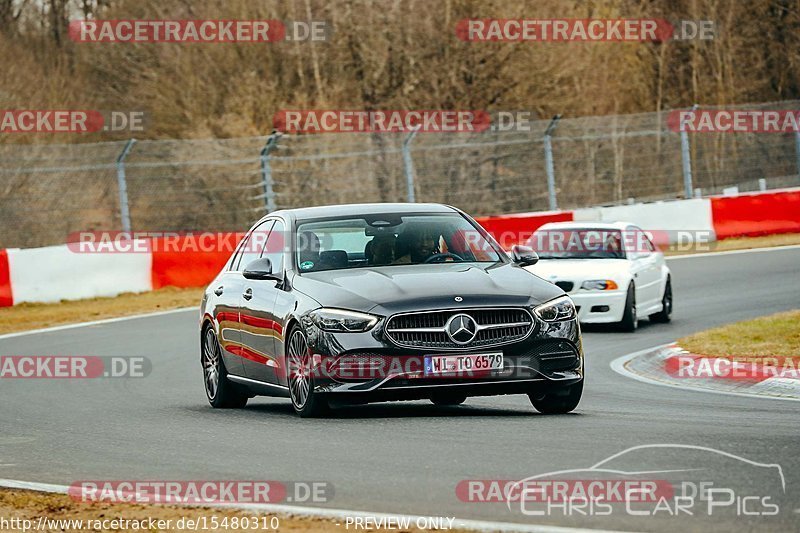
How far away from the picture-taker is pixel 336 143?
33.5m

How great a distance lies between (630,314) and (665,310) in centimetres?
142

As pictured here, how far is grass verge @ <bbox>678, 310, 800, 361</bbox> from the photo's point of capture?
45.8 ft

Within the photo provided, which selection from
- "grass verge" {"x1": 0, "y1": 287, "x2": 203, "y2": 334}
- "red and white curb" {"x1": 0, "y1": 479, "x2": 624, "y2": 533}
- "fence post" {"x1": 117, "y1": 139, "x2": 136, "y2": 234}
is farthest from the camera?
"fence post" {"x1": 117, "y1": 139, "x2": 136, "y2": 234}

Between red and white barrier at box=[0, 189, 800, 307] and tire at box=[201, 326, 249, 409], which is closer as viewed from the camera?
tire at box=[201, 326, 249, 409]

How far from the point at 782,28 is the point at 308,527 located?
52.4m

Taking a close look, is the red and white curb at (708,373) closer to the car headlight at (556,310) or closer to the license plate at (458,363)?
the car headlight at (556,310)

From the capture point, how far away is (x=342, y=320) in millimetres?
10125

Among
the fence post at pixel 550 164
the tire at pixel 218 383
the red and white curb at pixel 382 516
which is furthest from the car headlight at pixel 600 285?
the fence post at pixel 550 164

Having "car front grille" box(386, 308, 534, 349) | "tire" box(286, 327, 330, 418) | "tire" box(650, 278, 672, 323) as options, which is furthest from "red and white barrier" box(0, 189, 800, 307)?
"car front grille" box(386, 308, 534, 349)

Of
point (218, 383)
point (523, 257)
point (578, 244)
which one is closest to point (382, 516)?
point (523, 257)

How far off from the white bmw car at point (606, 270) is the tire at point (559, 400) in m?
7.64

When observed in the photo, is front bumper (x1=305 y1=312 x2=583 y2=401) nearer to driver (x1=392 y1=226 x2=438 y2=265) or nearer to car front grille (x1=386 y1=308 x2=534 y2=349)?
car front grille (x1=386 y1=308 x2=534 y2=349)

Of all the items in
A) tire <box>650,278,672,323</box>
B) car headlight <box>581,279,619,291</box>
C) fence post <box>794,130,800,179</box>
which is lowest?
tire <box>650,278,672,323</box>

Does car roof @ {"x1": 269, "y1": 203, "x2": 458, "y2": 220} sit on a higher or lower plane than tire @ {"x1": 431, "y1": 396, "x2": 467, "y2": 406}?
higher
